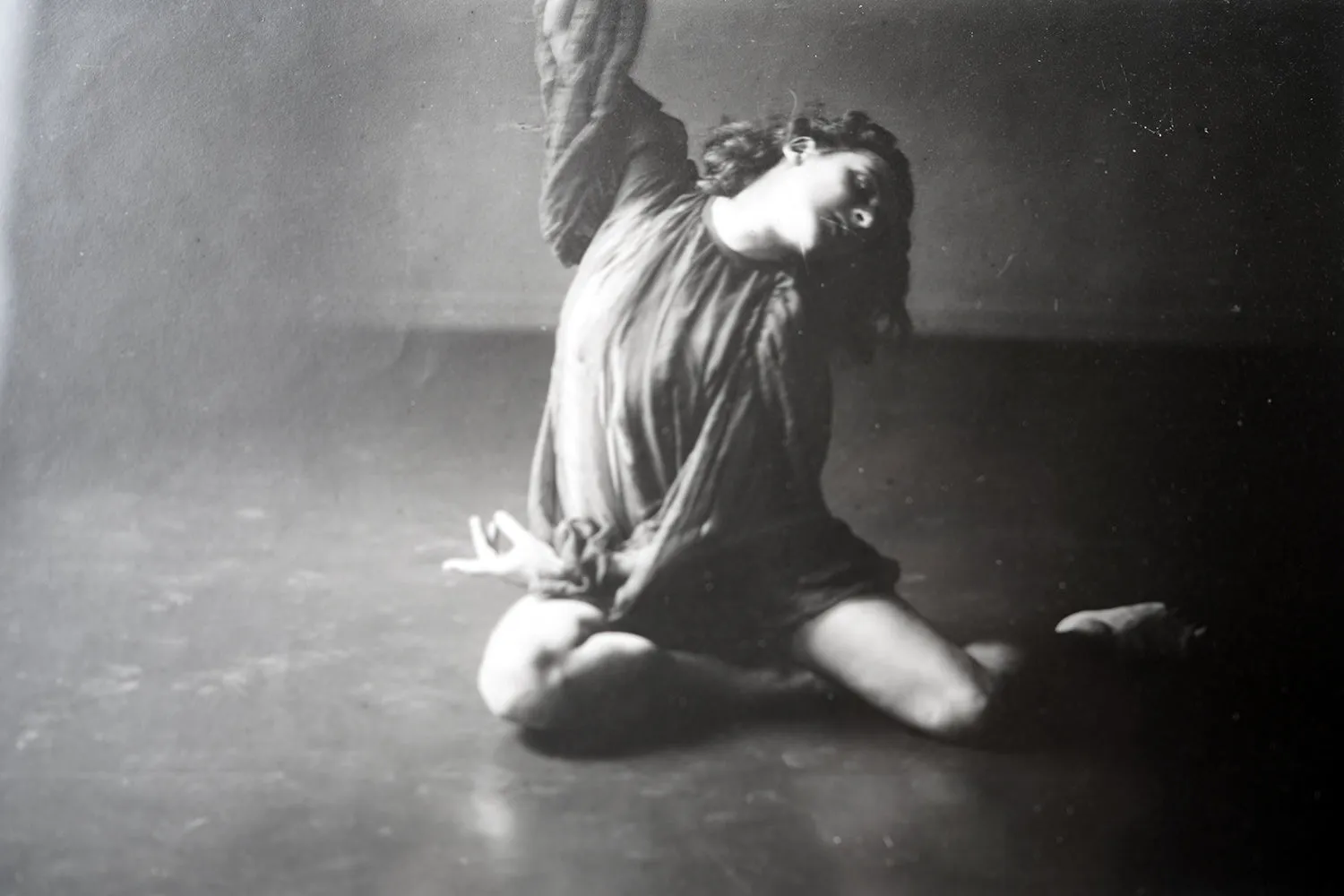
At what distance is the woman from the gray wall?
0.16m

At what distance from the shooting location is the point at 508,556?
4043 mm

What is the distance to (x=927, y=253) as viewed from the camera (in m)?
4.25

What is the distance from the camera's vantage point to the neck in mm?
4137

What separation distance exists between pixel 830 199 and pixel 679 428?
97 cm

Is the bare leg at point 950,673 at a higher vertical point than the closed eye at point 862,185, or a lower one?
lower

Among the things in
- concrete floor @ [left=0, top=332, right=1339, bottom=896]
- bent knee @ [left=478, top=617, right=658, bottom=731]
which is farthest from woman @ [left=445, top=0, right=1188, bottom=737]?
concrete floor @ [left=0, top=332, right=1339, bottom=896]

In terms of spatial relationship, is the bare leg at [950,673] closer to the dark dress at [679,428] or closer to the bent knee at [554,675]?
the dark dress at [679,428]

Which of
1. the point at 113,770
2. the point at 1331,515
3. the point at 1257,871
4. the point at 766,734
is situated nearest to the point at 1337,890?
the point at 1257,871

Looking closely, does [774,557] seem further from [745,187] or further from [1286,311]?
[1286,311]

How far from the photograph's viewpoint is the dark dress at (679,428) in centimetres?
399

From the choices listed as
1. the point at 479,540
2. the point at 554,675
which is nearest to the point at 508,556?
the point at 479,540

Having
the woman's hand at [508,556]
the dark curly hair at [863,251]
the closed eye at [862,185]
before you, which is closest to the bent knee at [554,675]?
the woman's hand at [508,556]

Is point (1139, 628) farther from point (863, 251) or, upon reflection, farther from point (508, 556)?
point (508, 556)

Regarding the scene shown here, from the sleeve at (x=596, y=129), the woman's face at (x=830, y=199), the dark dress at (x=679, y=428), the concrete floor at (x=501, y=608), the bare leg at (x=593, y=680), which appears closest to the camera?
the concrete floor at (x=501, y=608)
